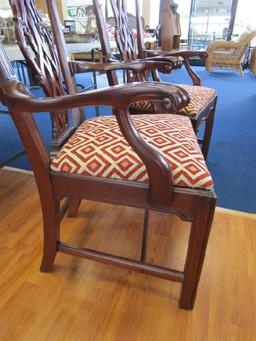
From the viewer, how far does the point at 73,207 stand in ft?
4.09

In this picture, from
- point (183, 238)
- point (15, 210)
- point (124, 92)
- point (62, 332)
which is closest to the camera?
point (124, 92)

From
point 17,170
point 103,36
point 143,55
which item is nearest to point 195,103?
point 103,36

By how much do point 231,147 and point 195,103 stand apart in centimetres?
90

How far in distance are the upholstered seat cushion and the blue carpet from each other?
480 millimetres

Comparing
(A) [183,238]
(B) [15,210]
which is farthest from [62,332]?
(B) [15,210]

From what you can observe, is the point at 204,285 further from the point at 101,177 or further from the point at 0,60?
the point at 0,60

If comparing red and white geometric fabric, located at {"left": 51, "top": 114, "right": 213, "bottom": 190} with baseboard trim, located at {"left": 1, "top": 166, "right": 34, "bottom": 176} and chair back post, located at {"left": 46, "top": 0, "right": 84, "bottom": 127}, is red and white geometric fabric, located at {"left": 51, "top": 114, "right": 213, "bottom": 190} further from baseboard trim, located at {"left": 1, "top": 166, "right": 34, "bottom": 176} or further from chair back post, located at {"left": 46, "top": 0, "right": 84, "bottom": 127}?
baseboard trim, located at {"left": 1, "top": 166, "right": 34, "bottom": 176}

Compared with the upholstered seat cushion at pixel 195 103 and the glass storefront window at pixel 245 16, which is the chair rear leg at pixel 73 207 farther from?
the glass storefront window at pixel 245 16

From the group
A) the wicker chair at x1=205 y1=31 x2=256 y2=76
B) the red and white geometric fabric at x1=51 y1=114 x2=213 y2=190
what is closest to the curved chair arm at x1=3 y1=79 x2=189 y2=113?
the red and white geometric fabric at x1=51 y1=114 x2=213 y2=190

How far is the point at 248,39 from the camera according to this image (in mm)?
4895

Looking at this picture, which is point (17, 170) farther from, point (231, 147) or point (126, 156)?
point (231, 147)

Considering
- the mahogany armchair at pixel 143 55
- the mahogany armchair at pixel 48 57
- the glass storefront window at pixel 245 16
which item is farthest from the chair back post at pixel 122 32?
the glass storefront window at pixel 245 16

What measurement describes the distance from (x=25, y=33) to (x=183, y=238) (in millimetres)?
973

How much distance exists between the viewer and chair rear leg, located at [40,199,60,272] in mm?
826
